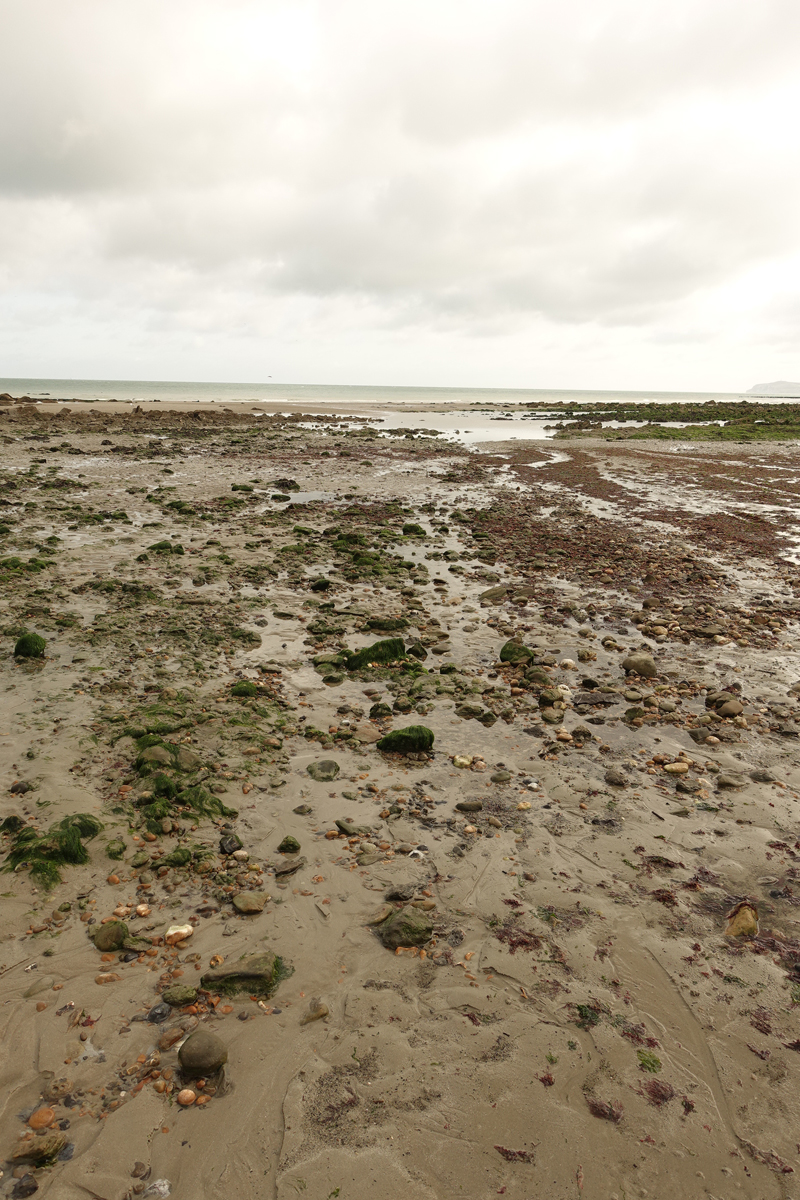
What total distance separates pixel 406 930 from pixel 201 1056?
63.0 inches

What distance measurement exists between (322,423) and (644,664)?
55.4m

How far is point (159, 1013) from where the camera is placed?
3881mm

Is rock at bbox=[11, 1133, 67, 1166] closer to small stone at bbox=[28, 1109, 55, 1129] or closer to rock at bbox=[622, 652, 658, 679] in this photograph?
small stone at bbox=[28, 1109, 55, 1129]

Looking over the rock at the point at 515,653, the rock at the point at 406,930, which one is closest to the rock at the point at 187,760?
the rock at the point at 406,930

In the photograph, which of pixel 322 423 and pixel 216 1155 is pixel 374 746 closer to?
pixel 216 1155

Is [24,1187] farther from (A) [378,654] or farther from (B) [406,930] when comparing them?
(A) [378,654]

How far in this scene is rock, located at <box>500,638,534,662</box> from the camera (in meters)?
9.40

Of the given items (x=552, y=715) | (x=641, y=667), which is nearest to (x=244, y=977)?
(x=552, y=715)

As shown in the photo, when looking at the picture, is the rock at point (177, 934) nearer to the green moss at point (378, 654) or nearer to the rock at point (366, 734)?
the rock at point (366, 734)

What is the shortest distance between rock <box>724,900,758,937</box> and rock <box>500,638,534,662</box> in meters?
4.88

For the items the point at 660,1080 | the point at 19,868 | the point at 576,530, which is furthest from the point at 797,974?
the point at 576,530

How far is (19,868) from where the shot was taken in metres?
4.88

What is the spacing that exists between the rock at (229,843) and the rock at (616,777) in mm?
3961

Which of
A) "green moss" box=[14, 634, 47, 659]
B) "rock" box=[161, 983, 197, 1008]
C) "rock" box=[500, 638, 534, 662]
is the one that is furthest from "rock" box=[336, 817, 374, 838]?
"green moss" box=[14, 634, 47, 659]
